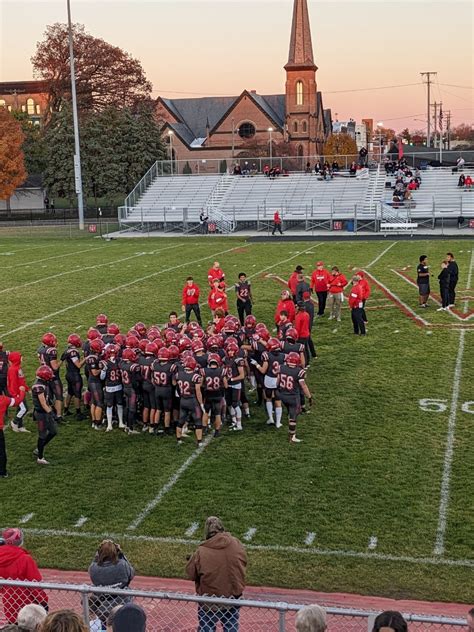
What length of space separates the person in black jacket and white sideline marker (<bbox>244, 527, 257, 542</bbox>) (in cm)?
1263

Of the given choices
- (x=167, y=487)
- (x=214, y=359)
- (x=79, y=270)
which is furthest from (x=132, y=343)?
(x=79, y=270)

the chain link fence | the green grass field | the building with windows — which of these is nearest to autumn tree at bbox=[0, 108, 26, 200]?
the green grass field

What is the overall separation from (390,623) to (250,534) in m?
4.86

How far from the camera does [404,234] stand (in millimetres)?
40156

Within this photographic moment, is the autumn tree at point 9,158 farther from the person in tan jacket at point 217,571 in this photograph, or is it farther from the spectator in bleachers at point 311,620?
the spectator in bleachers at point 311,620

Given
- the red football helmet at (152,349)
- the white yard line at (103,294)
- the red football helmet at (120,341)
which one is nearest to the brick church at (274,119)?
the white yard line at (103,294)

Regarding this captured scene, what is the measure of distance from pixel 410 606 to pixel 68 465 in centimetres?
557

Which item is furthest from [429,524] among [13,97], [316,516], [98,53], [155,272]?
[13,97]

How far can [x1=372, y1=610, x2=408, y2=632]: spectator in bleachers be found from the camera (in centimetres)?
438

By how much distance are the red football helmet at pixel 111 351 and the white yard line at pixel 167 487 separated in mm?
1905

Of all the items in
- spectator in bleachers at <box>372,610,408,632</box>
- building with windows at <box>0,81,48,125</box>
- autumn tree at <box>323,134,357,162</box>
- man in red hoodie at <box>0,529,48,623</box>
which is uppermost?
building with windows at <box>0,81,48,125</box>

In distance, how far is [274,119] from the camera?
97.6m

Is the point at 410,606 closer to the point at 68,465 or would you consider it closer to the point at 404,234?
the point at 68,465

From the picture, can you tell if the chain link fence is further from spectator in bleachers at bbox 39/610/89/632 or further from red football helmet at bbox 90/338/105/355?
red football helmet at bbox 90/338/105/355
